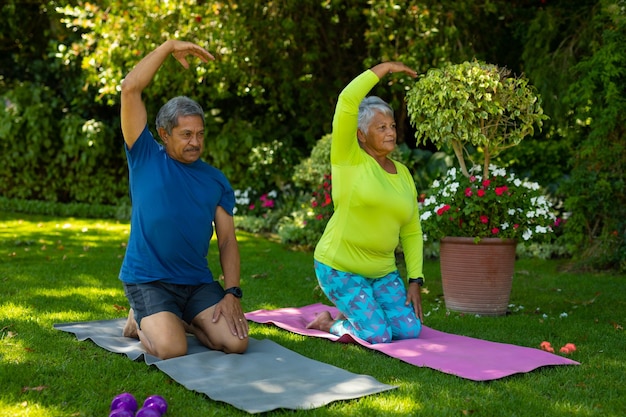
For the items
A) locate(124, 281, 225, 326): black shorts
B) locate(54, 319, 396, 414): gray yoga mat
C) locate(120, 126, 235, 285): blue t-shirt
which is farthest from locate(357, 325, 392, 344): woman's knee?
locate(120, 126, 235, 285): blue t-shirt

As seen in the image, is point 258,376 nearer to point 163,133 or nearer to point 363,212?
point 363,212

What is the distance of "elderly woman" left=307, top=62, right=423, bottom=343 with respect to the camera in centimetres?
441

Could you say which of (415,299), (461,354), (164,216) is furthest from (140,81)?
(461,354)

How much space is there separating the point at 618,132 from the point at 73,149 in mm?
8507

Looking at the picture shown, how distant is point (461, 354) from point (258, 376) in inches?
46.3

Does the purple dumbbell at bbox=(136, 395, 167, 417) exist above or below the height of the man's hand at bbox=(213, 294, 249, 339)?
below

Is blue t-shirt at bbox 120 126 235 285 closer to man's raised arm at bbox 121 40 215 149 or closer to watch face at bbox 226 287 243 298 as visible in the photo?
man's raised arm at bbox 121 40 215 149

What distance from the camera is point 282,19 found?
9961mm

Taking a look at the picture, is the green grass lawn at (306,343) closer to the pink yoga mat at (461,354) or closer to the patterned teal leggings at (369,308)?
the pink yoga mat at (461,354)

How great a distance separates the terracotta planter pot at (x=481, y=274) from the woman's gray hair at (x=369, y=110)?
137 cm

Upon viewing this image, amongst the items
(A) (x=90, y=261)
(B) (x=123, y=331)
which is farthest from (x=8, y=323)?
(A) (x=90, y=261)

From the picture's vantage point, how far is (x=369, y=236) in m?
4.50

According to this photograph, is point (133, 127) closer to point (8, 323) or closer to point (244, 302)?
point (8, 323)

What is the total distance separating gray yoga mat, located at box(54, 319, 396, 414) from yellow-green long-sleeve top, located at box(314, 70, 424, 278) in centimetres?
76
